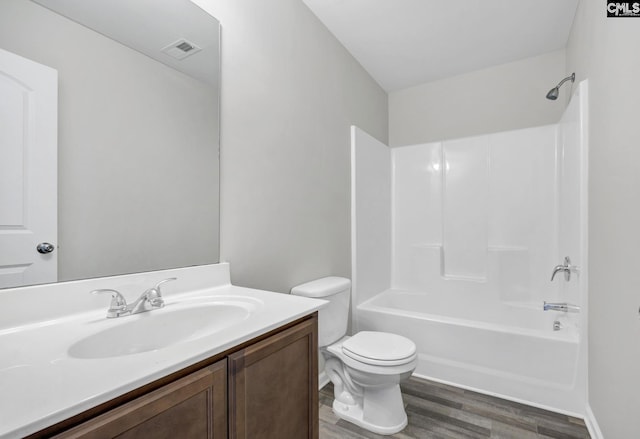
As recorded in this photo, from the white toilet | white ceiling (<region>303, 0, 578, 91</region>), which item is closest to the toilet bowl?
the white toilet

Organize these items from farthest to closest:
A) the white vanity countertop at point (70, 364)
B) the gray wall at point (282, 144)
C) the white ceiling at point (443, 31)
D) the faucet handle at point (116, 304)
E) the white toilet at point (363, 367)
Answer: the white ceiling at point (443, 31) < the white toilet at point (363, 367) < the gray wall at point (282, 144) < the faucet handle at point (116, 304) < the white vanity countertop at point (70, 364)

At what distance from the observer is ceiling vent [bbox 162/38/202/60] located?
1.32m

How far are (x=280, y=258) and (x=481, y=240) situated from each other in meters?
2.01

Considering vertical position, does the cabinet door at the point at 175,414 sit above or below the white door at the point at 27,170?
below

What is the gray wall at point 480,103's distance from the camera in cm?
274

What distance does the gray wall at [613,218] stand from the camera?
1.21 metres

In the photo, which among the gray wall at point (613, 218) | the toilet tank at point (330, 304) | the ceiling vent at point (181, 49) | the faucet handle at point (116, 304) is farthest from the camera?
the toilet tank at point (330, 304)

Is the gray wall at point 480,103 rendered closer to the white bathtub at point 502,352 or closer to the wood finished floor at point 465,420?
the white bathtub at point 502,352

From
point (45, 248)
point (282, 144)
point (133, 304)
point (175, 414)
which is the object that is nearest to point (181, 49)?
point (282, 144)

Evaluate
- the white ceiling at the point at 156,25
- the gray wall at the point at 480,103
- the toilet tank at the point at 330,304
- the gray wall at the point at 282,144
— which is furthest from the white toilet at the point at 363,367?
the gray wall at the point at 480,103

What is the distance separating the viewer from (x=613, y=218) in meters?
1.42

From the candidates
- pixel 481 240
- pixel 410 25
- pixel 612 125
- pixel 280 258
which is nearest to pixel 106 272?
pixel 280 258

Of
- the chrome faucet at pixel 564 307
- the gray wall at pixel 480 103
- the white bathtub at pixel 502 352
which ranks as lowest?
the white bathtub at pixel 502 352

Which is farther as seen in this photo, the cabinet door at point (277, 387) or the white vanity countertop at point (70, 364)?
the cabinet door at point (277, 387)
